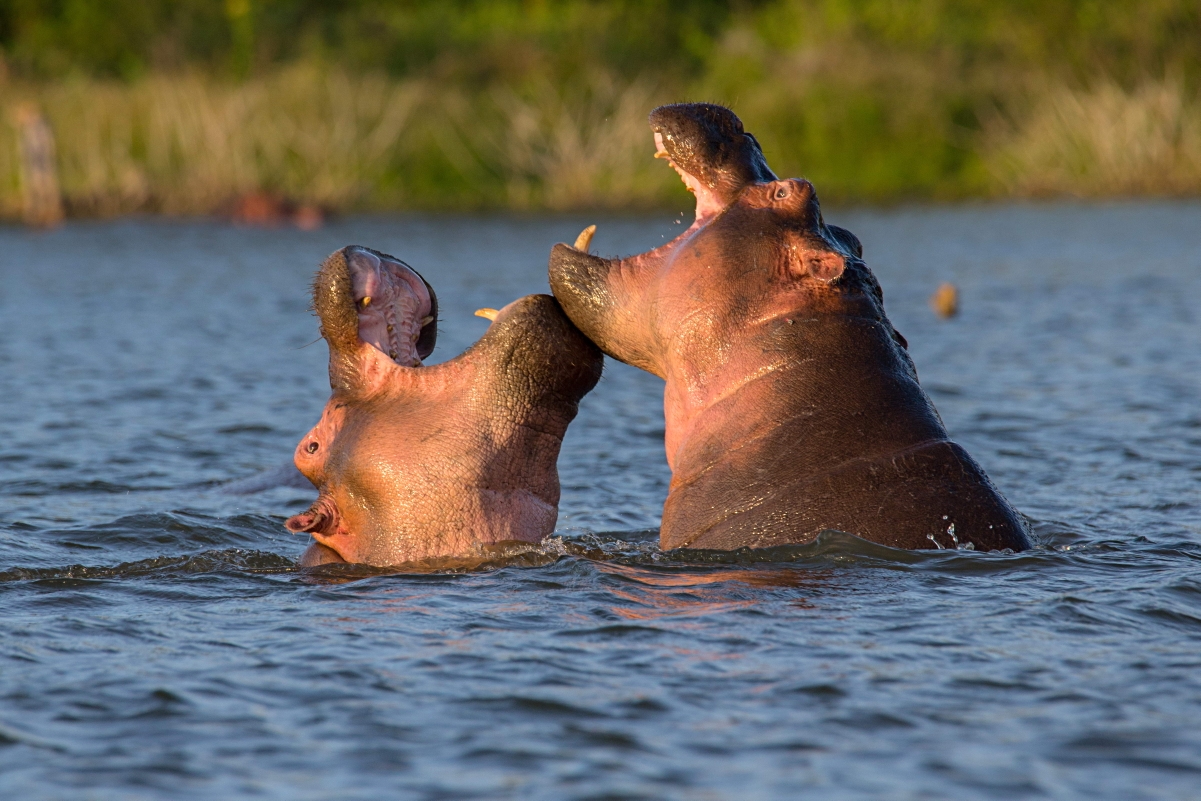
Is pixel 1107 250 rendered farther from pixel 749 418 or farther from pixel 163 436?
pixel 749 418

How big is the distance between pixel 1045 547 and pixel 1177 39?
3989 cm

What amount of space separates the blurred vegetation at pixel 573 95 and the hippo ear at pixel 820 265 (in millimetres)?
31529

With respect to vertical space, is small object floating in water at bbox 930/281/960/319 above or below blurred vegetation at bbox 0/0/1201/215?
below

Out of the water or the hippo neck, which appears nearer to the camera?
the water

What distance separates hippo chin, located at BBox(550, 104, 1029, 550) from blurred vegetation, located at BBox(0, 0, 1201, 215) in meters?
31.4

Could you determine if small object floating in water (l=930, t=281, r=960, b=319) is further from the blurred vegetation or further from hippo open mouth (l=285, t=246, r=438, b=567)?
the blurred vegetation

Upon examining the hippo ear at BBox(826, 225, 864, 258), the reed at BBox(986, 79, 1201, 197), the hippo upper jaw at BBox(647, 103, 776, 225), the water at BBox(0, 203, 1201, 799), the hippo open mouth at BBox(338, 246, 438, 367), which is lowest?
the water at BBox(0, 203, 1201, 799)

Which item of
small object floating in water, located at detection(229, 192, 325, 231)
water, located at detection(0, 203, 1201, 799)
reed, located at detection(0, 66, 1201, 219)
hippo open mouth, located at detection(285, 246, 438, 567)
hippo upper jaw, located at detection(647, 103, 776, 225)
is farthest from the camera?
reed, located at detection(0, 66, 1201, 219)

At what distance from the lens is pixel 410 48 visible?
45.6 meters

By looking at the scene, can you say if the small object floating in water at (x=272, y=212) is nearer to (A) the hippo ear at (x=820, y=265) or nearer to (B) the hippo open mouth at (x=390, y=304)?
(B) the hippo open mouth at (x=390, y=304)

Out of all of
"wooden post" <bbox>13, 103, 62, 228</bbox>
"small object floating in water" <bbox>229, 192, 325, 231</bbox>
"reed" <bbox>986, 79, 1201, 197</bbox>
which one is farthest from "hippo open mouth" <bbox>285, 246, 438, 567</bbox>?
"reed" <bbox>986, 79, 1201, 197</bbox>

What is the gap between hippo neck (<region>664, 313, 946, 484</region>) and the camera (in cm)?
523

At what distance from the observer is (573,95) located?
40.7 meters

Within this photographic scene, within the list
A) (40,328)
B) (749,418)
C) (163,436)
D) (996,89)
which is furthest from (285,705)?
(996,89)
